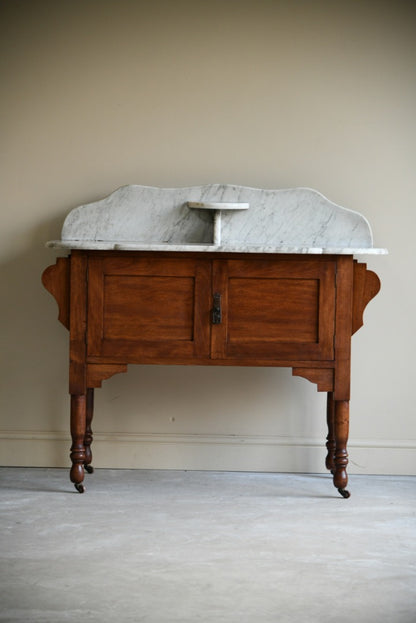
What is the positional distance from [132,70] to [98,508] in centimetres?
193

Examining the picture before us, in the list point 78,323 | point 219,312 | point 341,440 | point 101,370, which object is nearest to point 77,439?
point 101,370

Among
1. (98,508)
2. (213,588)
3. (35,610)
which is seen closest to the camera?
(35,610)

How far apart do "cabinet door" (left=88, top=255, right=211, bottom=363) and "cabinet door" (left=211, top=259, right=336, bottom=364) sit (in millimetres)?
96

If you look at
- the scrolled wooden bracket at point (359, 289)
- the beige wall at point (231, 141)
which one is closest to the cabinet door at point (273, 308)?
the scrolled wooden bracket at point (359, 289)

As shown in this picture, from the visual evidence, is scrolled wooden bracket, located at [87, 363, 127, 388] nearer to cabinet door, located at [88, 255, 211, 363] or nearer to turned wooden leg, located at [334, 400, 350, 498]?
cabinet door, located at [88, 255, 211, 363]

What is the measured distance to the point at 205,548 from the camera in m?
2.36

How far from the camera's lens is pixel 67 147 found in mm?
3441

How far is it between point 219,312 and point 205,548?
3.07 feet

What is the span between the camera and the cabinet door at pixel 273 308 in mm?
2947

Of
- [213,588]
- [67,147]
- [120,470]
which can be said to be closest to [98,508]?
[120,470]

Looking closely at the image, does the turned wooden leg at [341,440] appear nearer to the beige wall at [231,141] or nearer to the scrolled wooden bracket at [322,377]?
the scrolled wooden bracket at [322,377]

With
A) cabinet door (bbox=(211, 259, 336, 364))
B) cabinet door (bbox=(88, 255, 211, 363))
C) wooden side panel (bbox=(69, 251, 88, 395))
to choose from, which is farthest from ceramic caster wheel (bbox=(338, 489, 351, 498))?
wooden side panel (bbox=(69, 251, 88, 395))

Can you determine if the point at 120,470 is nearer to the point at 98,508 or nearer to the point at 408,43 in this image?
the point at 98,508

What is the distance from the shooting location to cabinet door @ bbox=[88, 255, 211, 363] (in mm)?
2955
